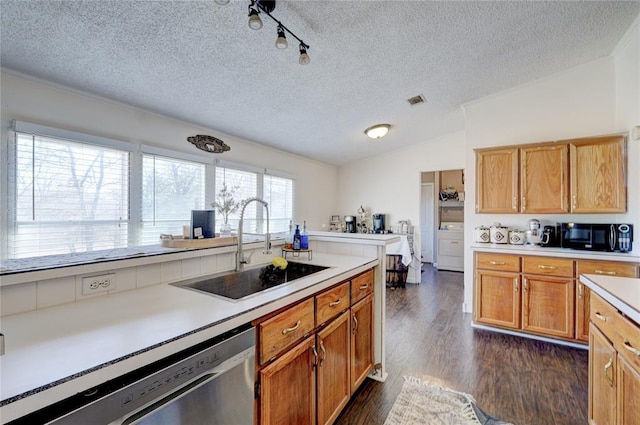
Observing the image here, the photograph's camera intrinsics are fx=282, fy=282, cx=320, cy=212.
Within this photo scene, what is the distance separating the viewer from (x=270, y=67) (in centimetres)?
250

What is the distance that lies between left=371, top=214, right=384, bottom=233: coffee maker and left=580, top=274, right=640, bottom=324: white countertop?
13.3 feet

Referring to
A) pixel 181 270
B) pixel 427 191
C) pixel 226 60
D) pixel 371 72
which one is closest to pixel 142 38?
pixel 226 60

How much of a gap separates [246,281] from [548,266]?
3.05 m

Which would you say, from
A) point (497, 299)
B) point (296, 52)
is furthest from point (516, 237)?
point (296, 52)

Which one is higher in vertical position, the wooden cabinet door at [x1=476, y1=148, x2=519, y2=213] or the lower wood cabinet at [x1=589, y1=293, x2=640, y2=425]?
the wooden cabinet door at [x1=476, y1=148, x2=519, y2=213]

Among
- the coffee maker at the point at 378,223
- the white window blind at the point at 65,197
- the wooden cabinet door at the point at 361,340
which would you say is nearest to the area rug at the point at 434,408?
the wooden cabinet door at the point at 361,340

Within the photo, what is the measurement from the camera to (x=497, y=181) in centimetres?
336

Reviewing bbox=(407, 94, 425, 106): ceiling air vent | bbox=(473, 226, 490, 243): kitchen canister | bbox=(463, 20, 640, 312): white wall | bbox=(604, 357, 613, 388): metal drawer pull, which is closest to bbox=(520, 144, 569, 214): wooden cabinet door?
bbox=(463, 20, 640, 312): white wall

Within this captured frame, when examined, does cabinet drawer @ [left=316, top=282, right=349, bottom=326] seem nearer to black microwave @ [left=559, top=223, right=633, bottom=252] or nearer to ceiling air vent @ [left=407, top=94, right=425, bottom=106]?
ceiling air vent @ [left=407, top=94, right=425, bottom=106]

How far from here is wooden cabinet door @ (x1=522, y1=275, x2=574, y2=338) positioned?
283 cm

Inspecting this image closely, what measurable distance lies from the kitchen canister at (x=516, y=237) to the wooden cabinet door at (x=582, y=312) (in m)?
0.71

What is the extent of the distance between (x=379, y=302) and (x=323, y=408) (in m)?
0.91

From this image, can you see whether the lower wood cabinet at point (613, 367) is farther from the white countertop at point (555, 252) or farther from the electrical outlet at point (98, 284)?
the electrical outlet at point (98, 284)

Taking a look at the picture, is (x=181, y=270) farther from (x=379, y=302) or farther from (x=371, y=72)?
(x=371, y=72)
